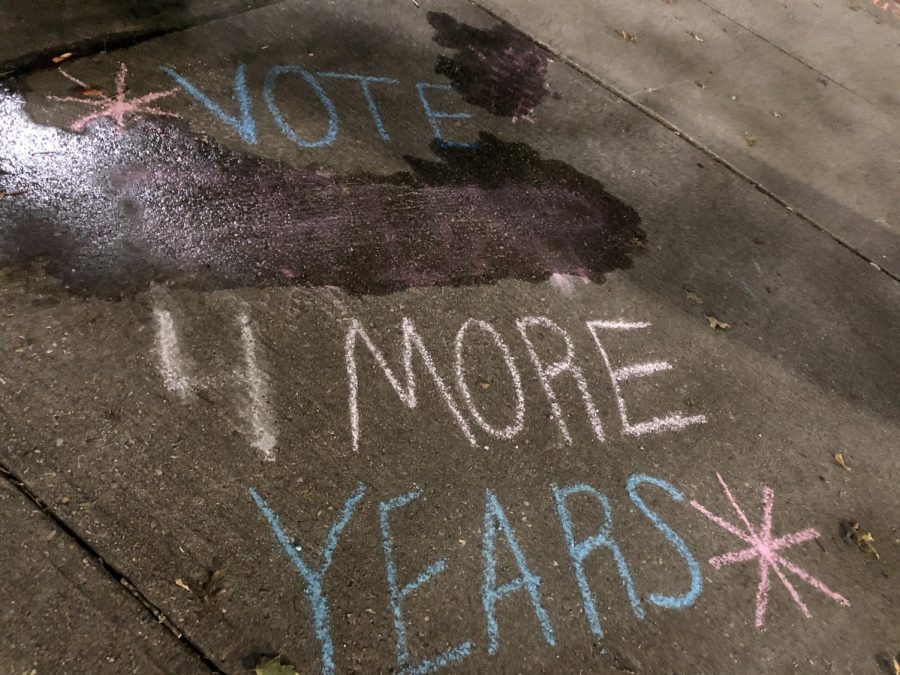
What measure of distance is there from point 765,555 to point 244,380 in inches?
99.0

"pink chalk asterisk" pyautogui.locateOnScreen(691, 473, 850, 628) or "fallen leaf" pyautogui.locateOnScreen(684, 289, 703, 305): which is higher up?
"fallen leaf" pyautogui.locateOnScreen(684, 289, 703, 305)

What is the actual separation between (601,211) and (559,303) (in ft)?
3.17

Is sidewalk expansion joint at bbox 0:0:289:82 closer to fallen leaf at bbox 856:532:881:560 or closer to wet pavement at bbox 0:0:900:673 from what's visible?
wet pavement at bbox 0:0:900:673

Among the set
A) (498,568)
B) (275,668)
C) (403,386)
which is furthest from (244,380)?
(498,568)

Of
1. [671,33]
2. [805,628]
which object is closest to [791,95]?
[671,33]

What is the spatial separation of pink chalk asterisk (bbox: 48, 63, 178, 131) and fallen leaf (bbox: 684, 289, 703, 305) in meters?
3.30

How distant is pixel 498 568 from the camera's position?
102 inches

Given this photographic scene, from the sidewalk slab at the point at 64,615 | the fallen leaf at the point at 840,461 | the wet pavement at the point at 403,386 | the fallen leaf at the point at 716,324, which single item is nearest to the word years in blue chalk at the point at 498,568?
the wet pavement at the point at 403,386

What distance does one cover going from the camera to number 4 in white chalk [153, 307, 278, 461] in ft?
8.91

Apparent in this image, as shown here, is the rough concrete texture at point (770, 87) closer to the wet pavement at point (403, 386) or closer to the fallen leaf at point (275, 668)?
the wet pavement at point (403, 386)

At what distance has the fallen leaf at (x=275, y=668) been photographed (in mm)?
2174

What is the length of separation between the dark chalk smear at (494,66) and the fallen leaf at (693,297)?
1806 mm

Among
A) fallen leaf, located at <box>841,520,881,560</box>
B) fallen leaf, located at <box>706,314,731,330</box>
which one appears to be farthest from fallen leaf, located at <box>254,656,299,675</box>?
fallen leaf, located at <box>706,314,731,330</box>

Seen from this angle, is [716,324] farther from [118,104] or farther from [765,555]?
[118,104]
